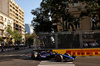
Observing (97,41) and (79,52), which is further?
(79,52)

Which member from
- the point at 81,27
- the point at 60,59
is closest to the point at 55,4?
the point at 60,59

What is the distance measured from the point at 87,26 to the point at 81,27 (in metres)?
1.21

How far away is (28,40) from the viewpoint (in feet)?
217

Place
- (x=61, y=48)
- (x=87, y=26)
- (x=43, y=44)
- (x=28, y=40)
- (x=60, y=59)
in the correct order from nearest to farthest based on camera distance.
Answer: (x=60, y=59)
(x=43, y=44)
(x=61, y=48)
(x=87, y=26)
(x=28, y=40)

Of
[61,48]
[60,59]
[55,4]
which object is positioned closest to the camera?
[60,59]

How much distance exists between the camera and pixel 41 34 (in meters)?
11.1

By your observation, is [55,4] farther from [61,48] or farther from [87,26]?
[87,26]

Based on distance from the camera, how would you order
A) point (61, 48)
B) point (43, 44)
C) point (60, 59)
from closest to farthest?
point (60, 59) < point (43, 44) < point (61, 48)

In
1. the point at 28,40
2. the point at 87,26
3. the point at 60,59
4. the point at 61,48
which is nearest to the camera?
the point at 60,59

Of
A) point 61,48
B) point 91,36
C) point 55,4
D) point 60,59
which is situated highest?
point 55,4

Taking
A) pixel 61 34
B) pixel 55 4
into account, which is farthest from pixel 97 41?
pixel 55 4

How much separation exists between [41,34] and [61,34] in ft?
6.49

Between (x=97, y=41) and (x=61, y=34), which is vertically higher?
→ (x=61, y=34)

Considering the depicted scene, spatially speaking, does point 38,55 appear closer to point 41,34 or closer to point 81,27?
point 41,34
